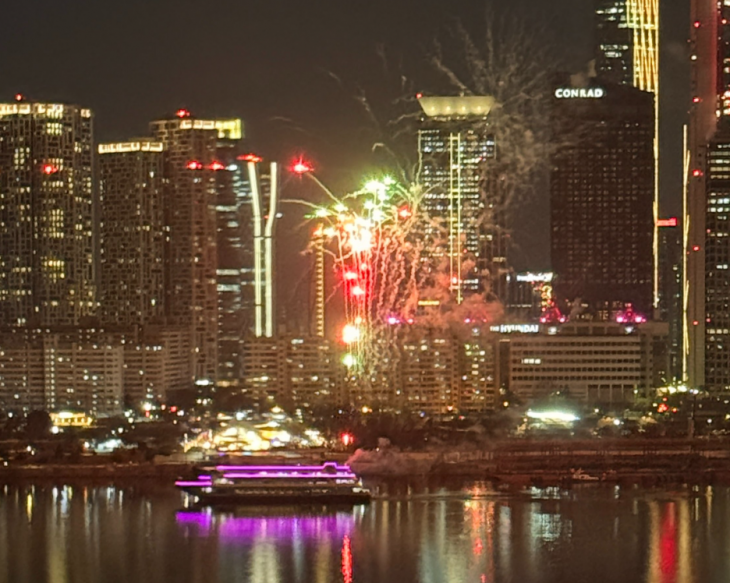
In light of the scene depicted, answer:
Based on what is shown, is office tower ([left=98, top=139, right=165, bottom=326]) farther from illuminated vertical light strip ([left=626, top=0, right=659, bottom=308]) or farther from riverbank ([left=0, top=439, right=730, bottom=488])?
illuminated vertical light strip ([left=626, top=0, right=659, bottom=308])

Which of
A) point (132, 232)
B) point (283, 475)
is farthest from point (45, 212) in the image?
point (283, 475)

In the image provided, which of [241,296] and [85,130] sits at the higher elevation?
[85,130]

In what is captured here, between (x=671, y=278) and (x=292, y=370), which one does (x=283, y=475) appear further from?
(x=671, y=278)

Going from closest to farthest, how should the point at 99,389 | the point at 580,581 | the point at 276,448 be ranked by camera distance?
the point at 580,581 < the point at 276,448 < the point at 99,389

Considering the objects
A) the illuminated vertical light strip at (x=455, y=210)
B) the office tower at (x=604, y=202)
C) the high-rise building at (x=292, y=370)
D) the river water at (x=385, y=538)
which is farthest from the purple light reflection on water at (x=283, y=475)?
the office tower at (x=604, y=202)

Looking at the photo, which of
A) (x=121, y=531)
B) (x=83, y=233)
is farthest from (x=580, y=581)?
(x=83, y=233)

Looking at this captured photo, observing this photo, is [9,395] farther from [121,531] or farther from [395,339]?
[121,531]
